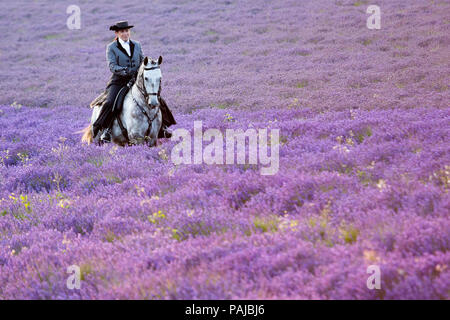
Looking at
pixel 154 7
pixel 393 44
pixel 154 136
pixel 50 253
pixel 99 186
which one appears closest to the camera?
pixel 50 253

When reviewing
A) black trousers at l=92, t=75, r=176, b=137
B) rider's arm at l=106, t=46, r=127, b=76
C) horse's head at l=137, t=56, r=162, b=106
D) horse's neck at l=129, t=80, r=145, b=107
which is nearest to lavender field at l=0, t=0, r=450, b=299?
black trousers at l=92, t=75, r=176, b=137

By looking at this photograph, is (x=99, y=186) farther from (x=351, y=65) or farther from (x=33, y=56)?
(x=33, y=56)

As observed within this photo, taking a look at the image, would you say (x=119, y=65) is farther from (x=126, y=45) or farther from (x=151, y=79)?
(x=151, y=79)

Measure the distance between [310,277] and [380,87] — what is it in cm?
1159

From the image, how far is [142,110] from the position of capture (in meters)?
8.77

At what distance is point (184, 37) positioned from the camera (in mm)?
26094

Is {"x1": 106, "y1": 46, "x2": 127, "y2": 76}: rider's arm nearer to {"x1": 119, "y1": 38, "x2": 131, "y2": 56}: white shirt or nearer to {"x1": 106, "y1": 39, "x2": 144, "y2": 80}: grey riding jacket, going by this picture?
{"x1": 106, "y1": 39, "x2": 144, "y2": 80}: grey riding jacket

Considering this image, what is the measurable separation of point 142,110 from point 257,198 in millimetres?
4448

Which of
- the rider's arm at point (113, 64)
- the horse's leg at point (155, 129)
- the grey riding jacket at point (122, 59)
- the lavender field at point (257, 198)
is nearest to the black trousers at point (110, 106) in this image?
the grey riding jacket at point (122, 59)

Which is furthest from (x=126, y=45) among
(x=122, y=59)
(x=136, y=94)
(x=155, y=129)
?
(x=155, y=129)

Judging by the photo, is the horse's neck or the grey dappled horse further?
the horse's neck

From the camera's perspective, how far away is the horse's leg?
9.12 m

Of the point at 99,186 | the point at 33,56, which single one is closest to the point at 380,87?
the point at 99,186

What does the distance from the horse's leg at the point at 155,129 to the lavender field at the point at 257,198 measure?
34 cm
